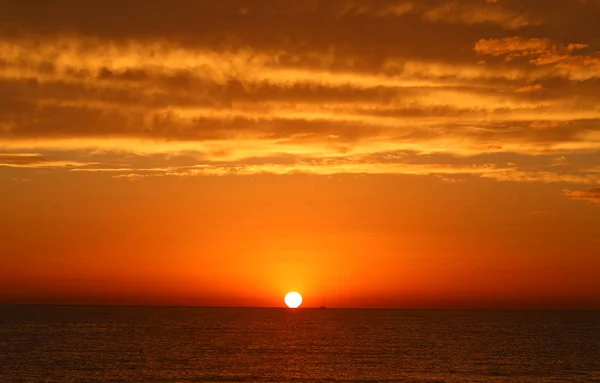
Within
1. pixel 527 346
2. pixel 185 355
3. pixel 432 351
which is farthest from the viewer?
pixel 527 346

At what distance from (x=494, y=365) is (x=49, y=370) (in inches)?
2103

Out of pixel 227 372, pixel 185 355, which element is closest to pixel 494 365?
pixel 227 372

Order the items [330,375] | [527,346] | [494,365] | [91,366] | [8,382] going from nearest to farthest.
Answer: [8,382] → [330,375] → [91,366] → [494,365] → [527,346]

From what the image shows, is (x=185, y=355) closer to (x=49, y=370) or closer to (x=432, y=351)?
(x=49, y=370)

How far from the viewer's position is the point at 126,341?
127 metres

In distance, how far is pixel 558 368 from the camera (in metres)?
86.0

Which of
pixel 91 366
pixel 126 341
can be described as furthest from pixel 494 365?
pixel 126 341

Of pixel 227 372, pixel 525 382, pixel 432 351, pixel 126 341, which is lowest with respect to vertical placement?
pixel 525 382

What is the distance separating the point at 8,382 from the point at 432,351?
208ft

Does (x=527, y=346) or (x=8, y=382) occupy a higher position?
(x=527, y=346)

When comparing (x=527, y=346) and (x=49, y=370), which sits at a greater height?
(x=527, y=346)

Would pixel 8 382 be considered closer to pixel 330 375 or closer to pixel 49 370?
pixel 49 370

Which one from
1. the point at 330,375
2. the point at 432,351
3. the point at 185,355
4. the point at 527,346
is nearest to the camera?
the point at 330,375

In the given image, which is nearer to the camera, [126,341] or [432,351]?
[432,351]
